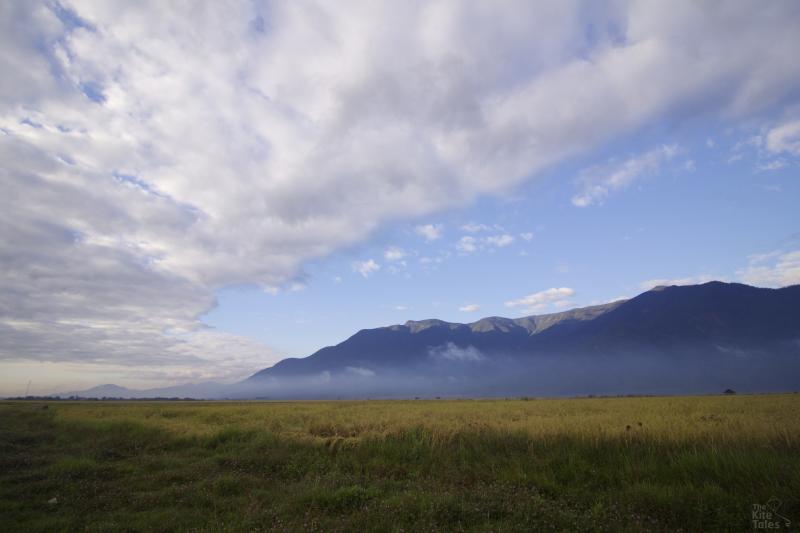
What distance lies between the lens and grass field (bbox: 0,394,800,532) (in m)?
8.38

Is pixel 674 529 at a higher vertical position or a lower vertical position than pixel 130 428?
lower

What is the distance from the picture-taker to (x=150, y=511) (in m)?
9.89

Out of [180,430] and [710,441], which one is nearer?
[710,441]

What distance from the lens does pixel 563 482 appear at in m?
11.3

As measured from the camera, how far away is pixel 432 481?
1161 cm

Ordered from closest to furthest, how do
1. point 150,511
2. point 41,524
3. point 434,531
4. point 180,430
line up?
point 434,531 < point 41,524 < point 150,511 < point 180,430

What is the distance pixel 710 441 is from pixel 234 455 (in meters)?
16.7

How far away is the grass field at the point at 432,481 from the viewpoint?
8.38 metres

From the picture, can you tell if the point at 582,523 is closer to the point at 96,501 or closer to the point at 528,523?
the point at 528,523

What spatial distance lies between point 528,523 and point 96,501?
35.3 feet

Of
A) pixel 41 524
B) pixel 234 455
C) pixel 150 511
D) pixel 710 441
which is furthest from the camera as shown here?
pixel 234 455

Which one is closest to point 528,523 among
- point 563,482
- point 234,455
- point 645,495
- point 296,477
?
point 645,495

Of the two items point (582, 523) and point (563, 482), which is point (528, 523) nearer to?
point (582, 523)

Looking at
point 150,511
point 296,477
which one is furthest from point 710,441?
point 150,511
